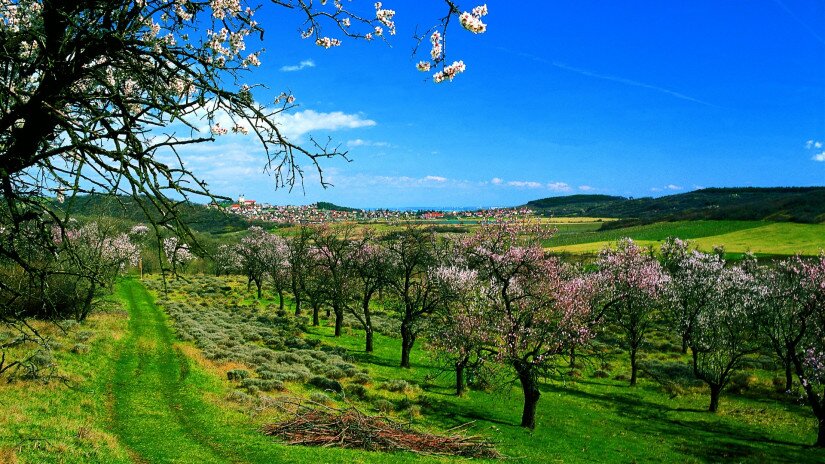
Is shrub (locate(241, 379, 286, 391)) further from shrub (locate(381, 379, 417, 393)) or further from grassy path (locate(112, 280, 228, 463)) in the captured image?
shrub (locate(381, 379, 417, 393))

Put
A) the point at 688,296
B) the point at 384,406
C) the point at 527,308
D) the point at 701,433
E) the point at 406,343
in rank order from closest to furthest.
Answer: the point at 384,406, the point at 527,308, the point at 701,433, the point at 406,343, the point at 688,296

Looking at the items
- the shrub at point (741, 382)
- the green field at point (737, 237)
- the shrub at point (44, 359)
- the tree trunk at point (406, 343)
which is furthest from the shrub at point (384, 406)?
the green field at point (737, 237)

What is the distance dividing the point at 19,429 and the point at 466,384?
30897 millimetres

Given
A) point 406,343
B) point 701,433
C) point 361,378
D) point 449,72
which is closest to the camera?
point 449,72

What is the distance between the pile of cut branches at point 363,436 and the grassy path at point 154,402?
3.78 metres

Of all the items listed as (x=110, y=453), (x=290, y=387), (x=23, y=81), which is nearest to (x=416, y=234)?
(x=290, y=387)

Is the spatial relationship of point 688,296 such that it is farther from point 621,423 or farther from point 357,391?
point 357,391

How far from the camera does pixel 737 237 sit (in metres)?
143

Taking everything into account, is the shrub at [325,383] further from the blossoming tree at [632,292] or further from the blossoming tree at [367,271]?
the blossoming tree at [632,292]

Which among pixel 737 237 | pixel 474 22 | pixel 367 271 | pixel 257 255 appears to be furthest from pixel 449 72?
pixel 737 237

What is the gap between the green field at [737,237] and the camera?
120 metres

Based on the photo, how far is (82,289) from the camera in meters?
44.1

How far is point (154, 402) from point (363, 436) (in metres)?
12.1

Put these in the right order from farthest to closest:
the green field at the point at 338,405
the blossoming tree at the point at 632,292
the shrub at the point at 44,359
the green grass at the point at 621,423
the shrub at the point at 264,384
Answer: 1. the blossoming tree at the point at 632,292
2. the shrub at the point at 264,384
3. the green grass at the point at 621,423
4. the shrub at the point at 44,359
5. the green field at the point at 338,405
